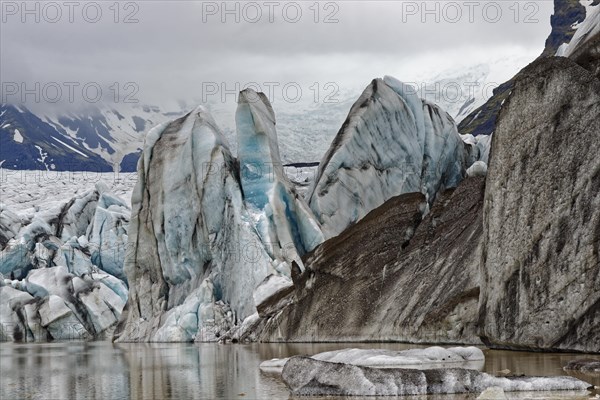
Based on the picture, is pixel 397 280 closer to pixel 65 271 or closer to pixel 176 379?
pixel 176 379

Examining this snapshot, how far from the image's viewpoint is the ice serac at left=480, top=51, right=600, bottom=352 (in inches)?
572

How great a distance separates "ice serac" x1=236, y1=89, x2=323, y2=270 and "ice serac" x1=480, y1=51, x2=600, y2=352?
21.7 metres

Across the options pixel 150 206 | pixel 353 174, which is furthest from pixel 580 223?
pixel 150 206

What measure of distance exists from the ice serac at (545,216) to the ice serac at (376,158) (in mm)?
25876

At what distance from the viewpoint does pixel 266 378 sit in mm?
13391

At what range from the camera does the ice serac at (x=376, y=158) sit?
144ft

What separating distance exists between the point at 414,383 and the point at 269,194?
98.0 ft

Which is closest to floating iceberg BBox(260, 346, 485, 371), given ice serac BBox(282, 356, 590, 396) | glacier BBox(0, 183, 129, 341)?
ice serac BBox(282, 356, 590, 396)

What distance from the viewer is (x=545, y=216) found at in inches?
608

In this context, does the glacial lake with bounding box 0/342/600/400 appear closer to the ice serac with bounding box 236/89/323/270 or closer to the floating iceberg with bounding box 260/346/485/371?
the floating iceberg with bounding box 260/346/485/371

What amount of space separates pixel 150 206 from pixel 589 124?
3202 cm

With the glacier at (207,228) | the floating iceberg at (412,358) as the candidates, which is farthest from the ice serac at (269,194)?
the floating iceberg at (412,358)

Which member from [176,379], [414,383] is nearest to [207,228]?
[176,379]

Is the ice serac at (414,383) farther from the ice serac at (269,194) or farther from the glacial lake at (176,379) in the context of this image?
the ice serac at (269,194)
